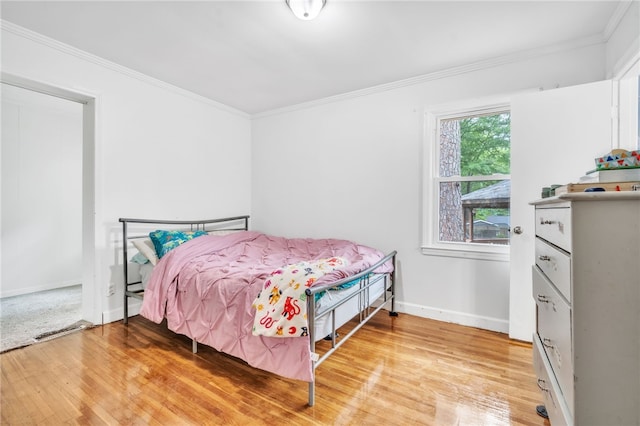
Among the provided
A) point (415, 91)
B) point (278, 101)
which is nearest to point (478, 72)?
point (415, 91)

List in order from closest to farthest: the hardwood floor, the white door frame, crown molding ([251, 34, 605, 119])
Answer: the hardwood floor < crown molding ([251, 34, 605, 119]) < the white door frame

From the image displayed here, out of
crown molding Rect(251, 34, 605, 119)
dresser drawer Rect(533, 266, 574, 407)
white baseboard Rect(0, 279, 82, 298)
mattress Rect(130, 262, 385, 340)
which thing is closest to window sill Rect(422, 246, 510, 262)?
mattress Rect(130, 262, 385, 340)

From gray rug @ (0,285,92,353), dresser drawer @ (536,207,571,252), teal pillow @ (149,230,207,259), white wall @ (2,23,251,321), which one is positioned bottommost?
gray rug @ (0,285,92,353)

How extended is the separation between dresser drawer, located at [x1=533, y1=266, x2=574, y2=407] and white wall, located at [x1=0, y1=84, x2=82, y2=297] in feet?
17.5

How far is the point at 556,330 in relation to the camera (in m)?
1.18

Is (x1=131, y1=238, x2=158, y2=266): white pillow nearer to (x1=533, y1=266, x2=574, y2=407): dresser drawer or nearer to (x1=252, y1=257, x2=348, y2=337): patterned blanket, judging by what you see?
(x1=252, y1=257, x2=348, y2=337): patterned blanket

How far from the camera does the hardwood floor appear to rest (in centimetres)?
155

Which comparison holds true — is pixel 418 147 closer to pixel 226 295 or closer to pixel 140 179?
pixel 226 295

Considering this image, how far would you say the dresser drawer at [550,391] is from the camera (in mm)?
1059

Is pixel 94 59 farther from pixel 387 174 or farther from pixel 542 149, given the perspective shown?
pixel 542 149

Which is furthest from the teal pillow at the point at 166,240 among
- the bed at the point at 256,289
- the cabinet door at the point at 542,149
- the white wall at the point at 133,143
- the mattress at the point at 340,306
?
the cabinet door at the point at 542,149

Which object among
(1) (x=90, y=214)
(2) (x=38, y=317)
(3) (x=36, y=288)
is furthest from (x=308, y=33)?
(3) (x=36, y=288)

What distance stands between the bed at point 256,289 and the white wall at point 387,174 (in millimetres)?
395

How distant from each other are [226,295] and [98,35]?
2290 mm
